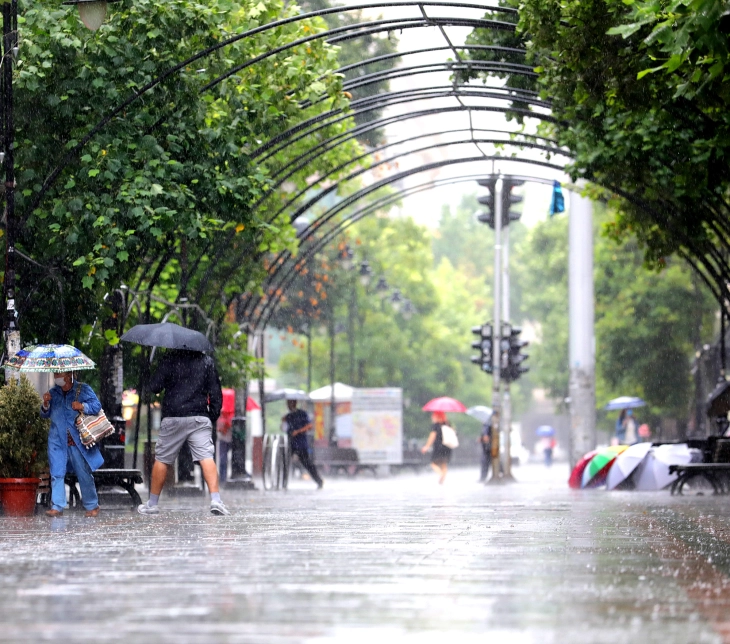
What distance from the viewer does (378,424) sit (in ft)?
134

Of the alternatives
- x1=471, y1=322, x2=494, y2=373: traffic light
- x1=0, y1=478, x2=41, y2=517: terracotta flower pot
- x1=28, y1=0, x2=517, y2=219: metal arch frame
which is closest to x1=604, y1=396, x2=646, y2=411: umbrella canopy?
x1=471, y1=322, x2=494, y2=373: traffic light

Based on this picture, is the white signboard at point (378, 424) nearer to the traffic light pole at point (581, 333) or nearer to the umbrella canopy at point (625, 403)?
the traffic light pole at point (581, 333)

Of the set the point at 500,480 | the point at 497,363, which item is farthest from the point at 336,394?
the point at 500,480

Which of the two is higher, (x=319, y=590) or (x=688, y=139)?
(x=688, y=139)

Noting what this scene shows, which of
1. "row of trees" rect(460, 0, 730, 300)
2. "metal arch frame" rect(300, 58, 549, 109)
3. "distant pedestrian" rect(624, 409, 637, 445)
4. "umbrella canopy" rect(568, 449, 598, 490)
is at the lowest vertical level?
"umbrella canopy" rect(568, 449, 598, 490)

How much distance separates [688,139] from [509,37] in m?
2.99

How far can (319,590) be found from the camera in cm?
766

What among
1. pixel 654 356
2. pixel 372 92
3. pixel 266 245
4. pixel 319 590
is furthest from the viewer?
pixel 654 356

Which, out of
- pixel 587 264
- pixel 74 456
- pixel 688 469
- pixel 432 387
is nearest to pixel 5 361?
pixel 74 456

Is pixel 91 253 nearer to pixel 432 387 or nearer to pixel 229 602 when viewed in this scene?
pixel 229 602

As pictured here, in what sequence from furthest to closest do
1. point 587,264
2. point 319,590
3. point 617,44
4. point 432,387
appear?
point 432,387 < point 587,264 < point 617,44 < point 319,590

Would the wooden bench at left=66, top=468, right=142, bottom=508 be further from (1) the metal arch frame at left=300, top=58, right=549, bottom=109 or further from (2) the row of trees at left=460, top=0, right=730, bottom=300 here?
(2) the row of trees at left=460, top=0, right=730, bottom=300

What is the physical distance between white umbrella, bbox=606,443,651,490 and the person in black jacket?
1282cm

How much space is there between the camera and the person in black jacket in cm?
1590
